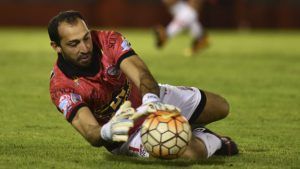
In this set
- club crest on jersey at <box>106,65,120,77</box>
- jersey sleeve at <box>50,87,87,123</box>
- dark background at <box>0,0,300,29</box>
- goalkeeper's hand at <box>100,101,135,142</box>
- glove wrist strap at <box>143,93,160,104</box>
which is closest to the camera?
goalkeeper's hand at <box>100,101,135,142</box>

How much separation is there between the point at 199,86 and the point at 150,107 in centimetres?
580

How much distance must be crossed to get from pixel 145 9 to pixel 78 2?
266 cm

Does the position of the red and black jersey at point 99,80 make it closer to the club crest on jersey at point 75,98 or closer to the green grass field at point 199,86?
the club crest on jersey at point 75,98

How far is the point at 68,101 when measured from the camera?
561 centimetres

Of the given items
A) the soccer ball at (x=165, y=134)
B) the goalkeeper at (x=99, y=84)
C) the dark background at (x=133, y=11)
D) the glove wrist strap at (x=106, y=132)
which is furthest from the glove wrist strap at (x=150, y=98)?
the dark background at (x=133, y=11)

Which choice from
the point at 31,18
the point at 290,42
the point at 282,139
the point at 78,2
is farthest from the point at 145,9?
the point at 282,139

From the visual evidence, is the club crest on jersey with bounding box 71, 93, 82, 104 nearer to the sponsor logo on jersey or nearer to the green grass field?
the sponsor logo on jersey

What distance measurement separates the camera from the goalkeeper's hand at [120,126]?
5133 millimetres

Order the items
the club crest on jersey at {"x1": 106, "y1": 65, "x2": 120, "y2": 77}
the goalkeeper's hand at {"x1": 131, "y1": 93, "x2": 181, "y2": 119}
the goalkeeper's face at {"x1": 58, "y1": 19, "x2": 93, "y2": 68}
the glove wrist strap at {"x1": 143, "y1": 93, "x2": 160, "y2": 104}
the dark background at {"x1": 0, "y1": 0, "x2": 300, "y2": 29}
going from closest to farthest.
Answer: the goalkeeper's hand at {"x1": 131, "y1": 93, "x2": 181, "y2": 119}
the glove wrist strap at {"x1": 143, "y1": 93, "x2": 160, "y2": 104}
the goalkeeper's face at {"x1": 58, "y1": 19, "x2": 93, "y2": 68}
the club crest on jersey at {"x1": 106, "y1": 65, "x2": 120, "y2": 77}
the dark background at {"x1": 0, "y1": 0, "x2": 300, "y2": 29}

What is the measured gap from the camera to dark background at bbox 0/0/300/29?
93.5 ft

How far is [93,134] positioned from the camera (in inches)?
213

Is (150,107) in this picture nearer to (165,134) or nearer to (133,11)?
(165,134)

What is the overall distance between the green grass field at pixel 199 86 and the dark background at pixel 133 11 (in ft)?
29.5

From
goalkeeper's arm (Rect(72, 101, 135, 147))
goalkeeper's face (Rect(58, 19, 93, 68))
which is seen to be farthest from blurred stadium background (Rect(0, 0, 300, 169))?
goalkeeper's face (Rect(58, 19, 93, 68))
